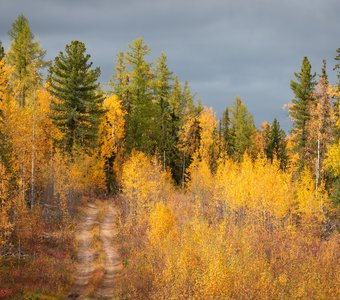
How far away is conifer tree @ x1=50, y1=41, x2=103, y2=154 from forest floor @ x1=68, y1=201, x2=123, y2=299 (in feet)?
27.8

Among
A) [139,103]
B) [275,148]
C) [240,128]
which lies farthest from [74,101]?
[275,148]

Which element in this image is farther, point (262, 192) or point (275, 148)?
point (275, 148)

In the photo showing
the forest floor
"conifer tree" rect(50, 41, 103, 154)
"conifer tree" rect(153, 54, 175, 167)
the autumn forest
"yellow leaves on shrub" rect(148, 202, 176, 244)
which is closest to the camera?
the autumn forest

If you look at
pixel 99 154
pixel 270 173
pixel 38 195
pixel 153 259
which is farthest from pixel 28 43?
pixel 153 259

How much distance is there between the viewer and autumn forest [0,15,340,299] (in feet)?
82.2

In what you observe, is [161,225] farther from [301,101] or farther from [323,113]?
[301,101]

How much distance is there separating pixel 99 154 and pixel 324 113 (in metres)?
30.8

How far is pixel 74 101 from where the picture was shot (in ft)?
154

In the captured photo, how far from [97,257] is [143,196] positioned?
985 centimetres

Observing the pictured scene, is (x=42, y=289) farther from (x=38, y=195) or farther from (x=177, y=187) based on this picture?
(x=177, y=187)

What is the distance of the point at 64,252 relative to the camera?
Answer: 34.2m

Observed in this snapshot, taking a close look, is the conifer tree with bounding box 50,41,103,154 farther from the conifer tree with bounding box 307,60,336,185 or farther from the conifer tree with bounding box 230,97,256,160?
the conifer tree with bounding box 230,97,256,160

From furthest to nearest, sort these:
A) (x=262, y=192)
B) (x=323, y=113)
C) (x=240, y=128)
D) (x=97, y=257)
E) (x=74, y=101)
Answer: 1. (x=240, y=128)
2. (x=74, y=101)
3. (x=262, y=192)
4. (x=323, y=113)
5. (x=97, y=257)

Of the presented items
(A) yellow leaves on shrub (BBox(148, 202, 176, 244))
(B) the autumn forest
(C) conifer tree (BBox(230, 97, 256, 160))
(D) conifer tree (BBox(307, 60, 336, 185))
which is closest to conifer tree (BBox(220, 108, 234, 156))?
(C) conifer tree (BBox(230, 97, 256, 160))
